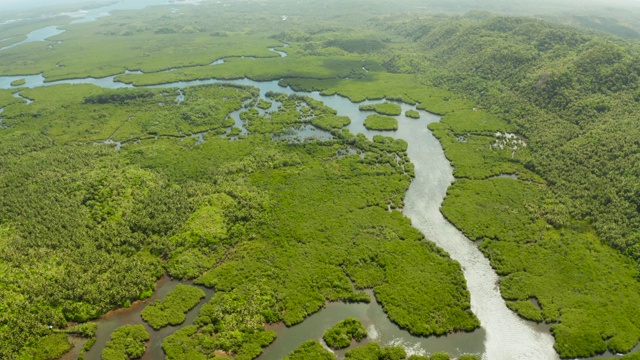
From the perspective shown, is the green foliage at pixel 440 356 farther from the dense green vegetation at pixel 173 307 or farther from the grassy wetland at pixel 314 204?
the dense green vegetation at pixel 173 307

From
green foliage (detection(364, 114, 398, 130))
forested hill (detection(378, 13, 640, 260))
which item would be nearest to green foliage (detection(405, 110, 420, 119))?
green foliage (detection(364, 114, 398, 130))

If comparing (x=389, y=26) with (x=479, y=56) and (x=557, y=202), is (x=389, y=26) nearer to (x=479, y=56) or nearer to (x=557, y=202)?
(x=479, y=56)

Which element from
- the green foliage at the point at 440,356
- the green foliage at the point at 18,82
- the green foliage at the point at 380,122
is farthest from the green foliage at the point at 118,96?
the green foliage at the point at 440,356

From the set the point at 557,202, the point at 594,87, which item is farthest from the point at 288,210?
the point at 594,87

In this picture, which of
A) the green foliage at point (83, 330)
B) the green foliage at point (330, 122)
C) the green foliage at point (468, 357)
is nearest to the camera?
the green foliage at point (468, 357)

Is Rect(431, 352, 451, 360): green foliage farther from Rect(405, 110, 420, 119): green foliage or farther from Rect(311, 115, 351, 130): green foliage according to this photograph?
Rect(405, 110, 420, 119): green foliage

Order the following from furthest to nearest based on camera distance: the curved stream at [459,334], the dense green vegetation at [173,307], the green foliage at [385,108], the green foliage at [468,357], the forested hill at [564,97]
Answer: the green foliage at [385,108], the forested hill at [564,97], the dense green vegetation at [173,307], the curved stream at [459,334], the green foliage at [468,357]
